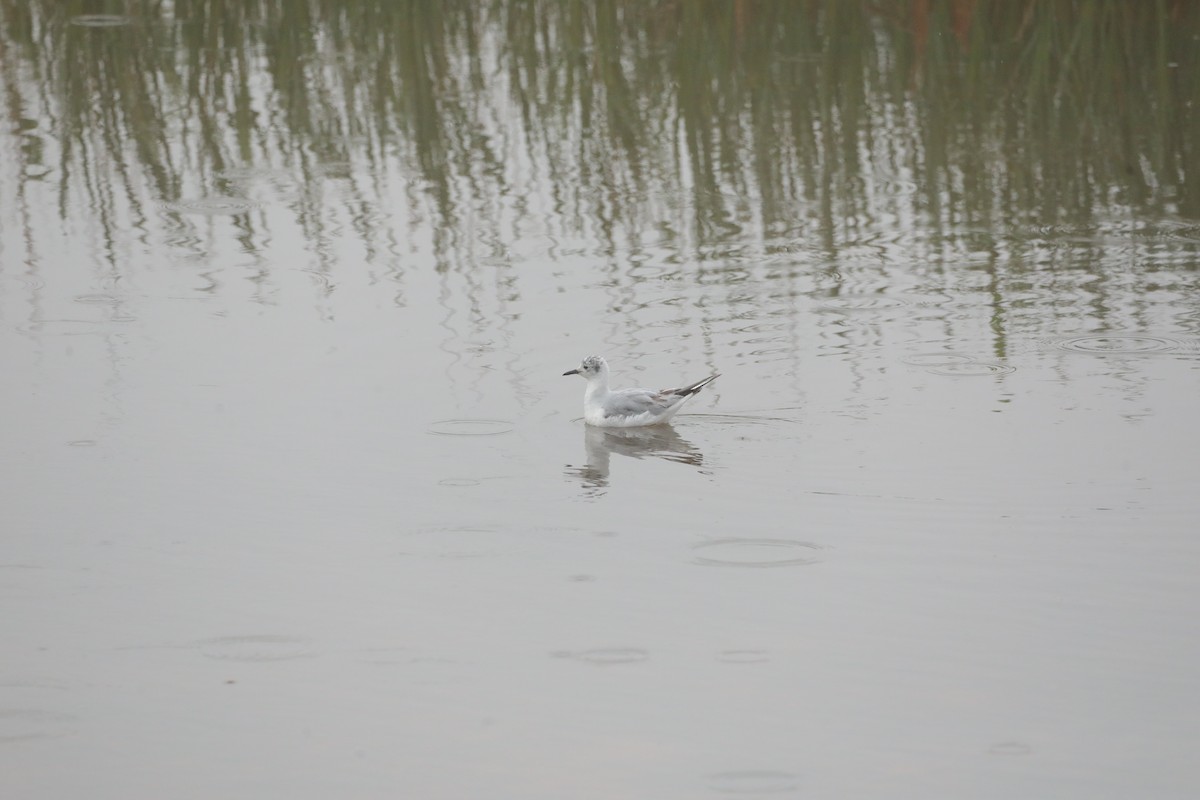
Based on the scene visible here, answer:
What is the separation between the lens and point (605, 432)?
8773 mm

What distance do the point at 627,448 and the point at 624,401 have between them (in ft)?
0.90

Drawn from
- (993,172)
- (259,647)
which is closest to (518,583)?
(259,647)

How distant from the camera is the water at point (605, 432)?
5.28m

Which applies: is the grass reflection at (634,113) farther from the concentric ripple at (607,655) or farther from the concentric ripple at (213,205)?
the concentric ripple at (607,655)

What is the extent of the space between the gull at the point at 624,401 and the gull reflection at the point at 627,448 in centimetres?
6

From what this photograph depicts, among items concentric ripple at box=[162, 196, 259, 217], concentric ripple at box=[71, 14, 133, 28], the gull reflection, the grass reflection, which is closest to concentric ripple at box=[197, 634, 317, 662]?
the gull reflection

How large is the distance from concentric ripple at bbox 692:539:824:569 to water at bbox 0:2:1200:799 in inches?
1.1

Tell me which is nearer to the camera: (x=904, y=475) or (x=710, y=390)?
(x=904, y=475)

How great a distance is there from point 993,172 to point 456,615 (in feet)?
24.6

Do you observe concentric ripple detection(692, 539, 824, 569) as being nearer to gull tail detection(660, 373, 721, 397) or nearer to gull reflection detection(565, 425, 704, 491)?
gull reflection detection(565, 425, 704, 491)

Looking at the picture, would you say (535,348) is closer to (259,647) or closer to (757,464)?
(757,464)

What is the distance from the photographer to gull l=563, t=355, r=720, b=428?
8.62 m

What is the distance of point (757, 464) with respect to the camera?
776cm

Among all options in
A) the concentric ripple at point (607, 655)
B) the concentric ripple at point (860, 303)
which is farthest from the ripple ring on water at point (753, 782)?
the concentric ripple at point (860, 303)
